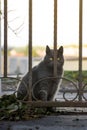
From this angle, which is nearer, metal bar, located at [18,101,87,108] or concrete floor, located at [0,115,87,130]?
concrete floor, located at [0,115,87,130]

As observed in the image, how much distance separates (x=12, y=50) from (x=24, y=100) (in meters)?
10.8

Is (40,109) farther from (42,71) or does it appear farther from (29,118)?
(42,71)

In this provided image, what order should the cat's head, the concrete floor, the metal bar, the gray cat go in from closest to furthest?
the concrete floor
the metal bar
the gray cat
the cat's head

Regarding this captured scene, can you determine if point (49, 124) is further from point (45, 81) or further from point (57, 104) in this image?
point (45, 81)

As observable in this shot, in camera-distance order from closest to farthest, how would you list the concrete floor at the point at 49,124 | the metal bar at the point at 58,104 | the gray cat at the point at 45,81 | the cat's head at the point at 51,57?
the concrete floor at the point at 49,124 → the metal bar at the point at 58,104 → the gray cat at the point at 45,81 → the cat's head at the point at 51,57

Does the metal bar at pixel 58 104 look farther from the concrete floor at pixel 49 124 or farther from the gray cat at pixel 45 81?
the gray cat at pixel 45 81

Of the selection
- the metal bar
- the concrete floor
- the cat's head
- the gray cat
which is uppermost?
the cat's head

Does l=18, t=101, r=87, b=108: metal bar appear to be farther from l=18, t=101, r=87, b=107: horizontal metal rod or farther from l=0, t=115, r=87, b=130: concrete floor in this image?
l=0, t=115, r=87, b=130: concrete floor

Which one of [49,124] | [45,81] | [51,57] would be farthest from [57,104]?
[51,57]

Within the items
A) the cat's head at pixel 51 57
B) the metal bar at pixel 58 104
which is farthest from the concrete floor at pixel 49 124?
the cat's head at pixel 51 57

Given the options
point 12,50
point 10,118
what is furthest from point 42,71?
point 12,50

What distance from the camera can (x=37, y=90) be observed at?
384cm

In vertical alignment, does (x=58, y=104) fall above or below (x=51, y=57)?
below

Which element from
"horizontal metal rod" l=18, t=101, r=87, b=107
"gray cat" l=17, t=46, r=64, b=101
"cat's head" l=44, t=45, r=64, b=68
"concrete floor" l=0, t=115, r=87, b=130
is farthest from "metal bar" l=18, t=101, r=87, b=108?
"cat's head" l=44, t=45, r=64, b=68
